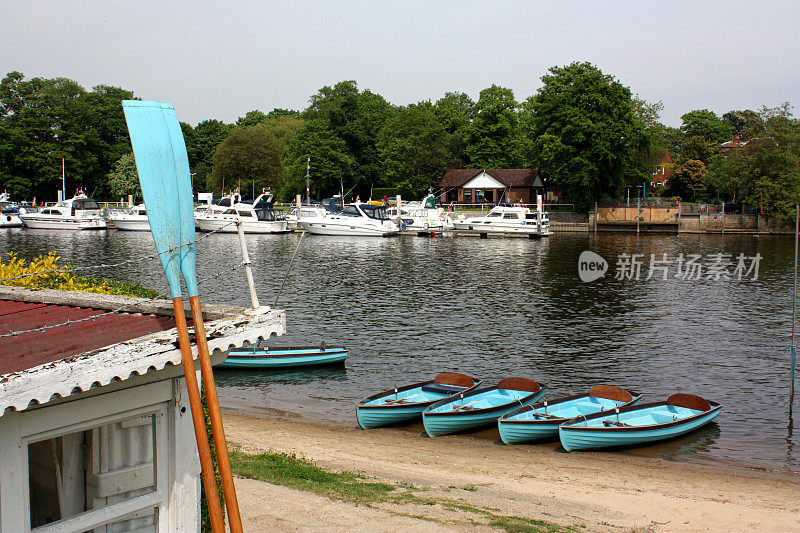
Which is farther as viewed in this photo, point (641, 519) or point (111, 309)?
point (641, 519)

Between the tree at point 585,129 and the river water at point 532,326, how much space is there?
22504mm

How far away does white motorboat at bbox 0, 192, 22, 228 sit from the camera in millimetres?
84250

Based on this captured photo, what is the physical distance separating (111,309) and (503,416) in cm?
1213

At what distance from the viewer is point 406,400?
61.7 feet

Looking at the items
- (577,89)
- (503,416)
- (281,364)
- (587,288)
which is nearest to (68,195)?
(577,89)

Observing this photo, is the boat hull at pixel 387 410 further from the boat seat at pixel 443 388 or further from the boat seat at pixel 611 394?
the boat seat at pixel 611 394

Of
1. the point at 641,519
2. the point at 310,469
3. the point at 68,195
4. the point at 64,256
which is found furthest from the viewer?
the point at 68,195

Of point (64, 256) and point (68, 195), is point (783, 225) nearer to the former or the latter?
point (64, 256)

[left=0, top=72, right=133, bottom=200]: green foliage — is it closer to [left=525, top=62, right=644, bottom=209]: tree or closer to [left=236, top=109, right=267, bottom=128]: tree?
[left=236, top=109, right=267, bottom=128]: tree

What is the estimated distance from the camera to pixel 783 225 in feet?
255

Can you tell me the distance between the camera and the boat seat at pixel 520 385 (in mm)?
19062

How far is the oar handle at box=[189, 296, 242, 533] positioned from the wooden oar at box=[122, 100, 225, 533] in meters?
0.09

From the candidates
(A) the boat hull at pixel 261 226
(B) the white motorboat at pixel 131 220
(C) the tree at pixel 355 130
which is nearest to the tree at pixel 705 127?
(C) the tree at pixel 355 130

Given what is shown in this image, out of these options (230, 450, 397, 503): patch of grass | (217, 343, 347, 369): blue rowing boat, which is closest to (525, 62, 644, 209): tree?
(217, 343, 347, 369): blue rowing boat
